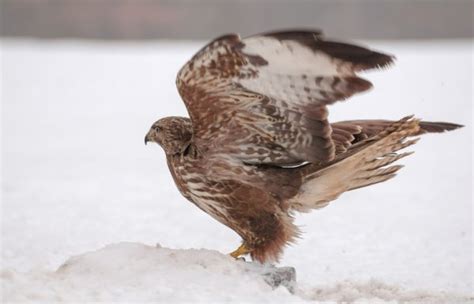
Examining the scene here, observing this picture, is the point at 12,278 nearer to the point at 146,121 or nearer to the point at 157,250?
the point at 157,250

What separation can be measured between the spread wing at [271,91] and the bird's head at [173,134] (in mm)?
162

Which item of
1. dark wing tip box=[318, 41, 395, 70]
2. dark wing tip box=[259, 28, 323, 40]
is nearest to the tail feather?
dark wing tip box=[318, 41, 395, 70]

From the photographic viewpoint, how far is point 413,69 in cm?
1384

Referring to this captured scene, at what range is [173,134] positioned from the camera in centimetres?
495

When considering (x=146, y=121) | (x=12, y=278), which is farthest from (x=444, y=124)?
(x=146, y=121)

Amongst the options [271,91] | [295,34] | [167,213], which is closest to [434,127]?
[271,91]

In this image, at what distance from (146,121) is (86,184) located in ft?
11.2

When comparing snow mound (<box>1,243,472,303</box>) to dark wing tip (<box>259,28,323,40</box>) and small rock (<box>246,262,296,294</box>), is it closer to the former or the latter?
small rock (<box>246,262,296,294</box>)

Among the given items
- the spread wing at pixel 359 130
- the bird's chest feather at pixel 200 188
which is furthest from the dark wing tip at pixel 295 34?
the bird's chest feather at pixel 200 188

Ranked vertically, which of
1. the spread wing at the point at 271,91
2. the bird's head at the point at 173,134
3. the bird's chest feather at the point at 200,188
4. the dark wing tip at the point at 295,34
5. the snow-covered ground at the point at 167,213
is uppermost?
the dark wing tip at the point at 295,34

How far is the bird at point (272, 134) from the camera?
13.7 ft

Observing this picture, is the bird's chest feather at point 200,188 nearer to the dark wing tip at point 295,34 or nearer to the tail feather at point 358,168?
the tail feather at point 358,168

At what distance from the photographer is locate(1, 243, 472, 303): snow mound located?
395 cm

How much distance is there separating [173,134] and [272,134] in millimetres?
693
